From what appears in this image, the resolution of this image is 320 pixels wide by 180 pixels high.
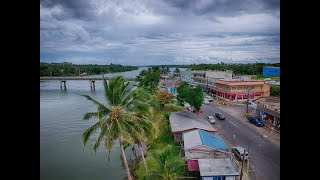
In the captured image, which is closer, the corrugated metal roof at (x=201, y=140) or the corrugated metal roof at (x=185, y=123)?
the corrugated metal roof at (x=201, y=140)

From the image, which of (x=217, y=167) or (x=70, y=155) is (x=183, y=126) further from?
(x=70, y=155)

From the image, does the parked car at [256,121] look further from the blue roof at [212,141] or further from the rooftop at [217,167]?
the rooftop at [217,167]

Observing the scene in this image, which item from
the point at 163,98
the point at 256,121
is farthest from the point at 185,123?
the point at 163,98

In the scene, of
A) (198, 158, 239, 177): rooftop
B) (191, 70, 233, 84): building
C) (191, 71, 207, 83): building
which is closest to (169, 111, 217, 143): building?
(198, 158, 239, 177): rooftop
